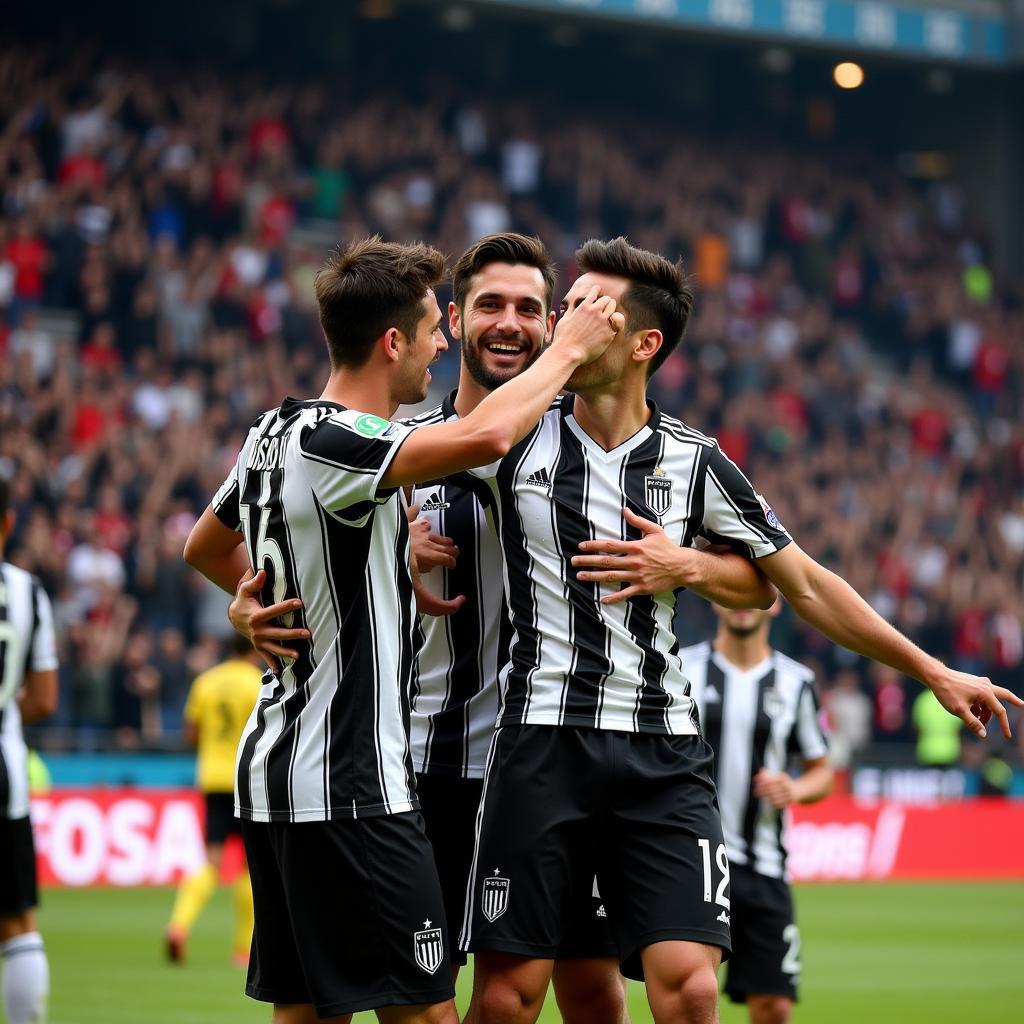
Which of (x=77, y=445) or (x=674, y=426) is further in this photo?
(x=77, y=445)

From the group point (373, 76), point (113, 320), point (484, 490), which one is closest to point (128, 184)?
point (113, 320)

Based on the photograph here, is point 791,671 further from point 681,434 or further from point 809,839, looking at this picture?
point 809,839

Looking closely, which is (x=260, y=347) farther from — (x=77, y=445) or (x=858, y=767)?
(x=858, y=767)

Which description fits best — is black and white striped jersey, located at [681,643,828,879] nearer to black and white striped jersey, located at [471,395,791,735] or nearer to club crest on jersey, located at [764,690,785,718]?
club crest on jersey, located at [764,690,785,718]

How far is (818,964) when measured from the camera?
1332 cm

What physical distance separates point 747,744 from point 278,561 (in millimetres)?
3968

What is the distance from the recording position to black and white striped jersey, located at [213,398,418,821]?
4.94 m

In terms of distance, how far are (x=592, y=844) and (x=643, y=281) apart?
61.5 inches

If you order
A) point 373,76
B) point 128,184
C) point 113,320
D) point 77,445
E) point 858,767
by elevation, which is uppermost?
point 373,76

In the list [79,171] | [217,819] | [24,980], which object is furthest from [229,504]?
[79,171]

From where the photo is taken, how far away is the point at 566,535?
214 inches

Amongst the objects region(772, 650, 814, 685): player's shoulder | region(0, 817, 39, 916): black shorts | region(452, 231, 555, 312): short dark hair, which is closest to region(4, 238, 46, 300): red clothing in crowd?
region(772, 650, 814, 685): player's shoulder

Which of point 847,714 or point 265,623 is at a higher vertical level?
point 265,623

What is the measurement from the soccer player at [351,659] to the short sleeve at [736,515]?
0.60 m
